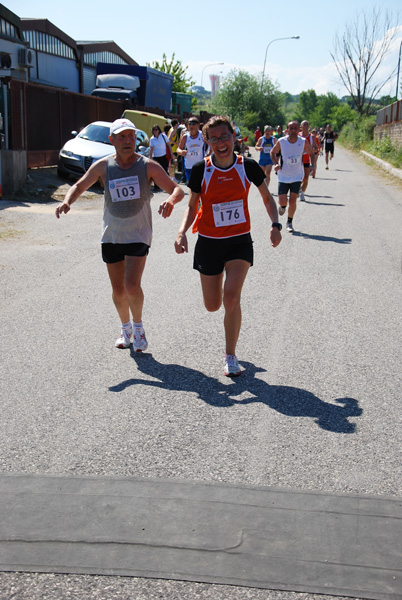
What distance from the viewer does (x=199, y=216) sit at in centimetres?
528

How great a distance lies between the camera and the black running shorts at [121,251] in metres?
5.52

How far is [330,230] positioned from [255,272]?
4324 mm

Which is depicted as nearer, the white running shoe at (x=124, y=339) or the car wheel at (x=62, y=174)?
the white running shoe at (x=124, y=339)

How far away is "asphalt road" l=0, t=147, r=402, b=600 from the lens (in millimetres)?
3742

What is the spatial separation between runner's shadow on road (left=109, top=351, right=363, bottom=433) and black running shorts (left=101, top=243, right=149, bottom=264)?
873mm

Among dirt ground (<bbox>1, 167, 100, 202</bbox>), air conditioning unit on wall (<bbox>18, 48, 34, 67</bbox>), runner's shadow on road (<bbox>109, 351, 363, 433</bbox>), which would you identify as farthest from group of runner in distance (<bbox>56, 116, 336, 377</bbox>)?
air conditioning unit on wall (<bbox>18, 48, 34, 67</bbox>)

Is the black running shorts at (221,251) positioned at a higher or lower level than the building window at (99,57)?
lower

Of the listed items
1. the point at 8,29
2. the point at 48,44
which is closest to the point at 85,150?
the point at 8,29

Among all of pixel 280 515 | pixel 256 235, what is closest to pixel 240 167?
pixel 280 515

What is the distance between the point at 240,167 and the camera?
16.8ft

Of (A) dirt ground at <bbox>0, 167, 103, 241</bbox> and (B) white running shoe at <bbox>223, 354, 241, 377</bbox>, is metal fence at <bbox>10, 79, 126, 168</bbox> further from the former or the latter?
(B) white running shoe at <bbox>223, 354, 241, 377</bbox>

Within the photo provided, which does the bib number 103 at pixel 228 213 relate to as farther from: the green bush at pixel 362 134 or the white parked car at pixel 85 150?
the green bush at pixel 362 134

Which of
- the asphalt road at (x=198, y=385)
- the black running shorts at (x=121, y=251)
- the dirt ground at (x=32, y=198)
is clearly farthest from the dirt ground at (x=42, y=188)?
the black running shorts at (x=121, y=251)

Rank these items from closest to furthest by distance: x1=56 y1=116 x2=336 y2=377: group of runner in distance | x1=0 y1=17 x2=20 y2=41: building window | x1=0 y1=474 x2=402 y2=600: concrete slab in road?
1. x1=0 y1=474 x2=402 y2=600: concrete slab in road
2. x1=56 y1=116 x2=336 y2=377: group of runner in distance
3. x1=0 y1=17 x2=20 y2=41: building window
